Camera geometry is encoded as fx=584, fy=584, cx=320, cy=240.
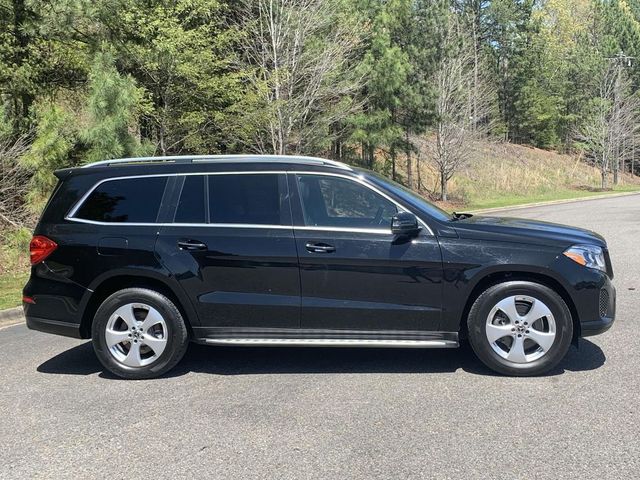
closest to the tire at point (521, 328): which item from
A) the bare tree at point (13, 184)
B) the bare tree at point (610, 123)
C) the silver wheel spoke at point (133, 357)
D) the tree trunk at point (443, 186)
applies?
the silver wheel spoke at point (133, 357)

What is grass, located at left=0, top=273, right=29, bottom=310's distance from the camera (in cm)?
810

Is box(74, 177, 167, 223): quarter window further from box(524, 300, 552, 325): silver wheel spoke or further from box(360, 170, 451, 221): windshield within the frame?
box(524, 300, 552, 325): silver wheel spoke

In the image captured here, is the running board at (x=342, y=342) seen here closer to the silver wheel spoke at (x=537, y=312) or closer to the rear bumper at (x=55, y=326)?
the silver wheel spoke at (x=537, y=312)

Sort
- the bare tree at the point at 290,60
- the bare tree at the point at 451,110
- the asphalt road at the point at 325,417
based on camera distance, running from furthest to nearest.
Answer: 1. the bare tree at the point at 451,110
2. the bare tree at the point at 290,60
3. the asphalt road at the point at 325,417

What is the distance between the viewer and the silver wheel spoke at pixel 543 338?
4777 millimetres

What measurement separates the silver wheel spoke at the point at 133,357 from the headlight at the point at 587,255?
3682 millimetres

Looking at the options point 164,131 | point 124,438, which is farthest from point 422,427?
point 164,131

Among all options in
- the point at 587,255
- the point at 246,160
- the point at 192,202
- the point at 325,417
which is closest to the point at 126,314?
the point at 192,202

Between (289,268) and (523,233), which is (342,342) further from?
(523,233)

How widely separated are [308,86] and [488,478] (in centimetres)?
1659

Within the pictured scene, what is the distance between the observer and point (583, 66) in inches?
2101

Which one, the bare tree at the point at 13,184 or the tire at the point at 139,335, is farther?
the bare tree at the point at 13,184

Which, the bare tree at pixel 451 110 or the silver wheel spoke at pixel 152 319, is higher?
the bare tree at pixel 451 110

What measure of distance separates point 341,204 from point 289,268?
0.78m
